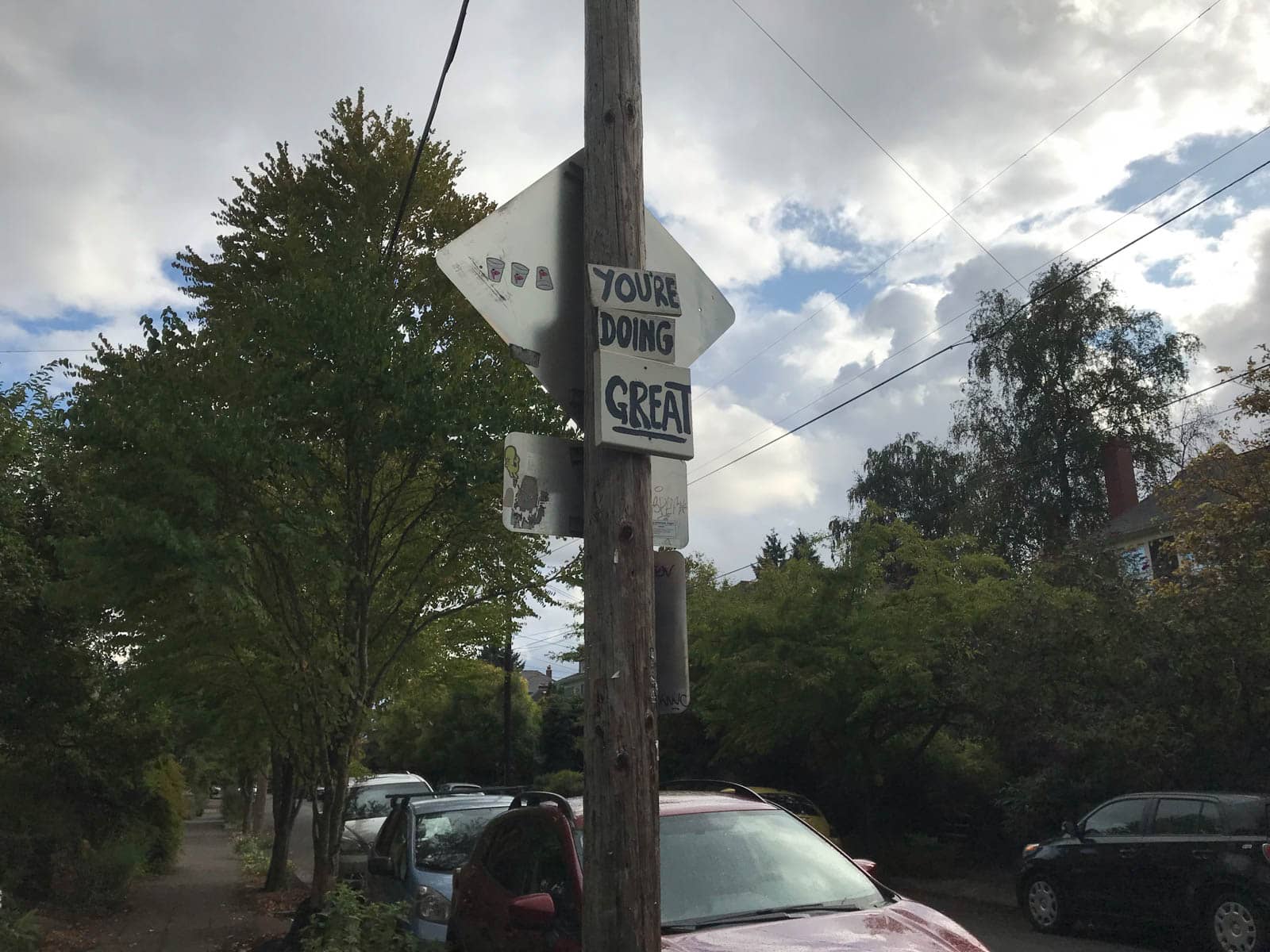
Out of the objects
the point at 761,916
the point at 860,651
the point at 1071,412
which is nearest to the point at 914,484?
the point at 1071,412

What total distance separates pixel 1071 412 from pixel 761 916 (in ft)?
112

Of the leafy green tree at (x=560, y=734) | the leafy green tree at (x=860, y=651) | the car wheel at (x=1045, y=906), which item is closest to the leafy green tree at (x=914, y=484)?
the leafy green tree at (x=560, y=734)

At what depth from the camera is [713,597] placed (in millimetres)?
22109

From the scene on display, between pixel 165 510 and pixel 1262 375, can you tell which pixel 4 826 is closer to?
pixel 165 510

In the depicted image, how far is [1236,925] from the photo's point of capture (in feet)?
31.9

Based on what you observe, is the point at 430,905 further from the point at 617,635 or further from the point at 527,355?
the point at 527,355

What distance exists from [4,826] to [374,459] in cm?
948

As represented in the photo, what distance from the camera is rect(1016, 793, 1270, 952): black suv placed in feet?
31.9

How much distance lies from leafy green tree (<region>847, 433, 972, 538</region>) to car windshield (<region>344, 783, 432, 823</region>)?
2436 cm

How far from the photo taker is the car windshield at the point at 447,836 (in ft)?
32.7

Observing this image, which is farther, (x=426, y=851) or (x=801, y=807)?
(x=801, y=807)

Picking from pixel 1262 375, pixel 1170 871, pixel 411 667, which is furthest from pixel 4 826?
pixel 1262 375

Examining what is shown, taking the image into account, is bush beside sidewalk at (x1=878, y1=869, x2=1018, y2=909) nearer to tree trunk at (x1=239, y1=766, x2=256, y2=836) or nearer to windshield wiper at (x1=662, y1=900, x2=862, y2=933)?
windshield wiper at (x1=662, y1=900, x2=862, y2=933)

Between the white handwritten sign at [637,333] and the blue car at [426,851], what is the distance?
6.13 meters
